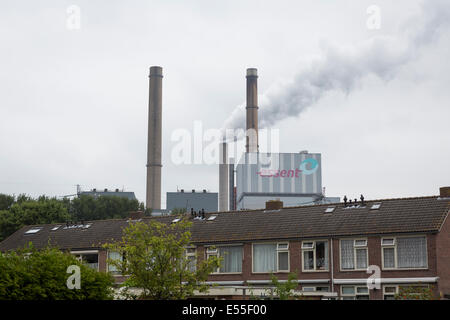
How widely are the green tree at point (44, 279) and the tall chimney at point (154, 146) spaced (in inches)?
4685

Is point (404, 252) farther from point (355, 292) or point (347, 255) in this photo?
point (355, 292)

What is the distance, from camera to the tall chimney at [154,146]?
144 m

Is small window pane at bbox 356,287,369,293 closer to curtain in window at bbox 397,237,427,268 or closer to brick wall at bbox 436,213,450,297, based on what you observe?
curtain in window at bbox 397,237,427,268

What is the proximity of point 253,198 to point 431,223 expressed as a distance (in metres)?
Result: 129

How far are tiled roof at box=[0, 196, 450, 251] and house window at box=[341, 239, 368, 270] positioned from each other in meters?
0.70

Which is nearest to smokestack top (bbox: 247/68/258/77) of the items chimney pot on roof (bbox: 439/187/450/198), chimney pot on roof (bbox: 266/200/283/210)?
chimney pot on roof (bbox: 266/200/283/210)

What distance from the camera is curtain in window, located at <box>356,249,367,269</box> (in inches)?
1813

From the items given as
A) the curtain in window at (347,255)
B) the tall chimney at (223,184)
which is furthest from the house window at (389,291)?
the tall chimney at (223,184)

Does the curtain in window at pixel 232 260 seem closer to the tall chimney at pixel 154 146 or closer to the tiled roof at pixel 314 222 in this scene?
the tiled roof at pixel 314 222

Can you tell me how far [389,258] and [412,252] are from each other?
66.8 inches

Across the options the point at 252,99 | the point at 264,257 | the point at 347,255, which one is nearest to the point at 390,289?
the point at 347,255

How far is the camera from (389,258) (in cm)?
4512

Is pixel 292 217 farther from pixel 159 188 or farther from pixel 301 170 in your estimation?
pixel 301 170
